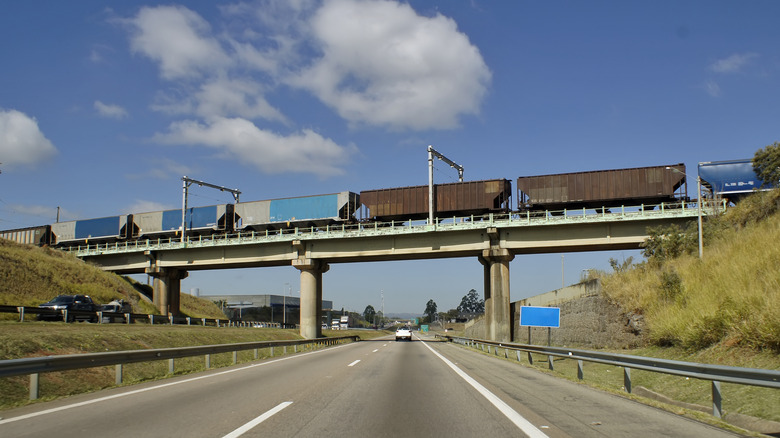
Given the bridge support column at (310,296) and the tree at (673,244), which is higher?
the tree at (673,244)

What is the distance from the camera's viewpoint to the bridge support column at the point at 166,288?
2191 inches

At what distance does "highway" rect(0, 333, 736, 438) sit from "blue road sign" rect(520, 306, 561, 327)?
10062 millimetres

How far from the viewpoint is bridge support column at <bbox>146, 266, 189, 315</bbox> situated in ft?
183

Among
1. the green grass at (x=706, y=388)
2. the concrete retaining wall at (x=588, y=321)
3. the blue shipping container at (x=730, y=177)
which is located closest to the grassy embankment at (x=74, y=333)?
the green grass at (x=706, y=388)

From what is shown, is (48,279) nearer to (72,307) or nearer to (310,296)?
(72,307)

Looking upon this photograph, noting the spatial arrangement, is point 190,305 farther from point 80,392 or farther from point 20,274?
point 80,392

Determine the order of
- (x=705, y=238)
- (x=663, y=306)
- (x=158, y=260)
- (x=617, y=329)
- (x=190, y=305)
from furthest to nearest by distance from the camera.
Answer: (x=190, y=305), (x=158, y=260), (x=705, y=238), (x=617, y=329), (x=663, y=306)

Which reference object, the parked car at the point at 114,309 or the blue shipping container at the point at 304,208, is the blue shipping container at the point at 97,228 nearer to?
the parked car at the point at 114,309

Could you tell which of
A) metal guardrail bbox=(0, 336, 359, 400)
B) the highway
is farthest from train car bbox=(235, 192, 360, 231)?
the highway

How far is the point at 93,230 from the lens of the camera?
61.4 meters

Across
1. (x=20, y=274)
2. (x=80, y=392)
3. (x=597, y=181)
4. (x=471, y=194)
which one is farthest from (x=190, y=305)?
(x=80, y=392)

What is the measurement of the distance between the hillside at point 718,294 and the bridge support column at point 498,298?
16.0 m

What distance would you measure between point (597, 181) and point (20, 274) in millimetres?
43910

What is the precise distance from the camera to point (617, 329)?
2355cm
